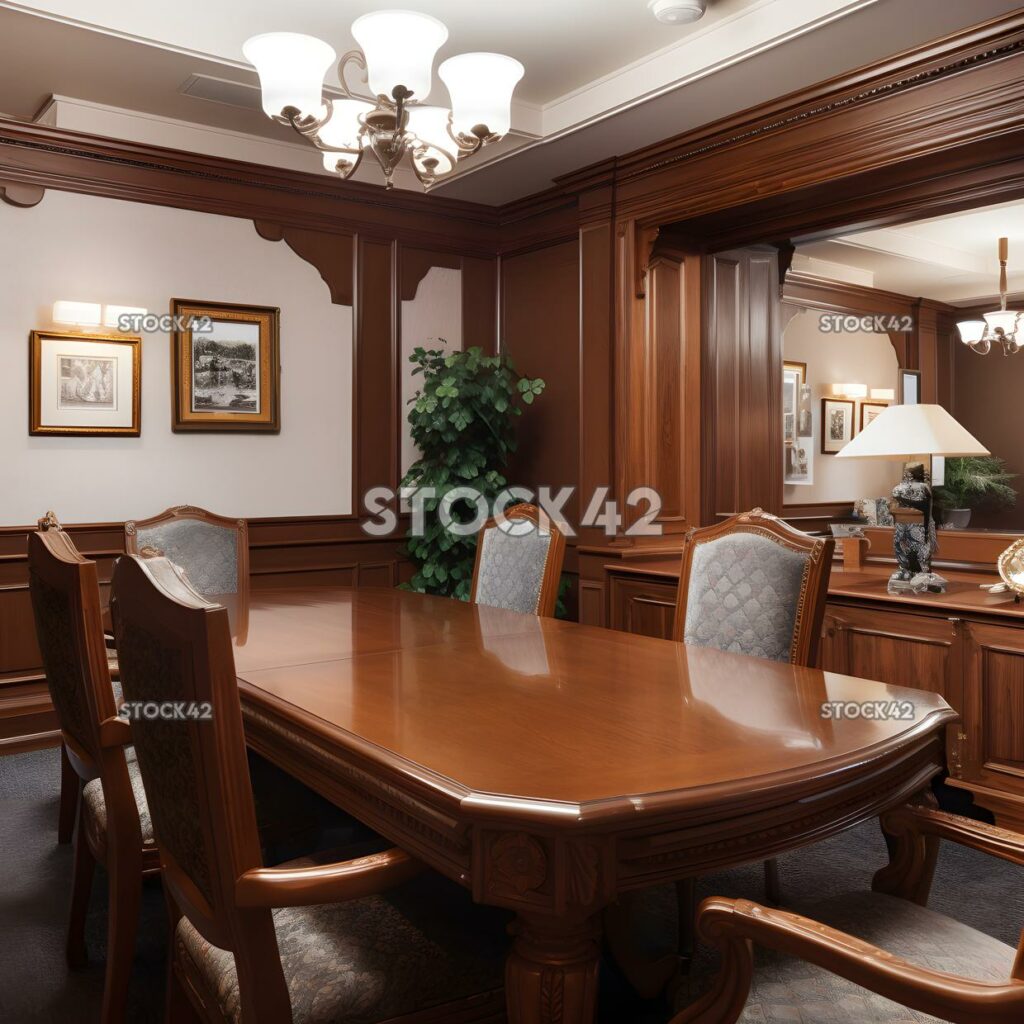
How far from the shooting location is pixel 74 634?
173 cm

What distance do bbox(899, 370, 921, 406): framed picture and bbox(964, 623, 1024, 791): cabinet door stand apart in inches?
138

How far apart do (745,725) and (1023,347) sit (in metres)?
4.75

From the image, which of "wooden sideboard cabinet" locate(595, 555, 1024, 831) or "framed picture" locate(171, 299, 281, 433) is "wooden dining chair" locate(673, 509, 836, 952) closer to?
"wooden sideboard cabinet" locate(595, 555, 1024, 831)

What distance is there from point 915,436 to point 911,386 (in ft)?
10.9

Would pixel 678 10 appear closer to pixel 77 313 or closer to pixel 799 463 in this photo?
pixel 77 313

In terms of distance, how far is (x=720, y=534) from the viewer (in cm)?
248

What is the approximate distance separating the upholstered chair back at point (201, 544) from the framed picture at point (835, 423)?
396cm

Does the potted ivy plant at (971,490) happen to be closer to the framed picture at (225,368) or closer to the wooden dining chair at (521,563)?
the wooden dining chair at (521,563)

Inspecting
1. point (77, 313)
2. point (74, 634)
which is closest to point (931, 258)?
point (77, 313)

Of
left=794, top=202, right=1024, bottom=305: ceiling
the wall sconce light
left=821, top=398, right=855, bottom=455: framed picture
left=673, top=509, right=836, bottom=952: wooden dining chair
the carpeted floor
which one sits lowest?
the carpeted floor

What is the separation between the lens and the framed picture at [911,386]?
6164mm

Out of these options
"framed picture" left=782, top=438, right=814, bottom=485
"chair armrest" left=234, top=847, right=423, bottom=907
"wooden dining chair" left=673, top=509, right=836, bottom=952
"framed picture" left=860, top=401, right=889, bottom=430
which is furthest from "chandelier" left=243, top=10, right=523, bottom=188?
"framed picture" left=860, top=401, right=889, bottom=430

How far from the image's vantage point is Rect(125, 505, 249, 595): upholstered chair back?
3.54m

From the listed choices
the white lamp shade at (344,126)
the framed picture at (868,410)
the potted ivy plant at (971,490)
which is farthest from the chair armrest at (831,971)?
the framed picture at (868,410)
